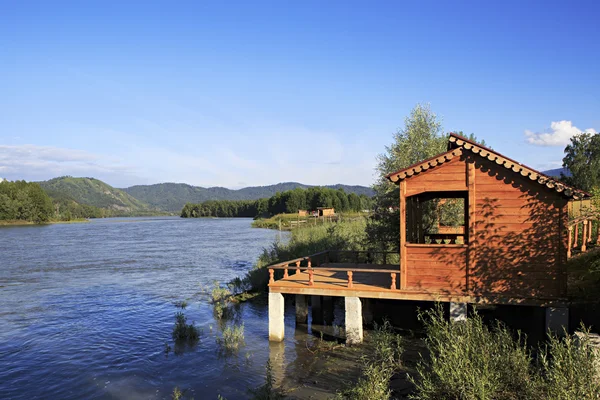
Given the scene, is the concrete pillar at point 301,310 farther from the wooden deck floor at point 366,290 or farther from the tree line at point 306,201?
the tree line at point 306,201

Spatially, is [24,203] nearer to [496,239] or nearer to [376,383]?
[496,239]

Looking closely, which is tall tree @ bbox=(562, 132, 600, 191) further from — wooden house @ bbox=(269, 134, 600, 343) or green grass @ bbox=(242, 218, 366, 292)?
wooden house @ bbox=(269, 134, 600, 343)

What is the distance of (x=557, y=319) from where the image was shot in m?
11.4

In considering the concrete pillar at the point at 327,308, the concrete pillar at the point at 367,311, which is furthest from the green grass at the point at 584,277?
the concrete pillar at the point at 327,308

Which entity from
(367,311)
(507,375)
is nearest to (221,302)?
(367,311)

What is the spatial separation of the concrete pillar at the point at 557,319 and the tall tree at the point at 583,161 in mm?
58782

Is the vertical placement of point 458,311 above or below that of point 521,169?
below

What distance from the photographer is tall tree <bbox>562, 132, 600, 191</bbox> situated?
204ft

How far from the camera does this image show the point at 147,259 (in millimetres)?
38844

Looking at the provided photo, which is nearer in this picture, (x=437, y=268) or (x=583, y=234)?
(x=437, y=268)

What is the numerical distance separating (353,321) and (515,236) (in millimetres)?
5292

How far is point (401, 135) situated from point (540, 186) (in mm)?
11413

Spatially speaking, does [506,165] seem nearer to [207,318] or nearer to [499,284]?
[499,284]

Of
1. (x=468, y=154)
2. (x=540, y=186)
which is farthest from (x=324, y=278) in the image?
(x=540, y=186)
